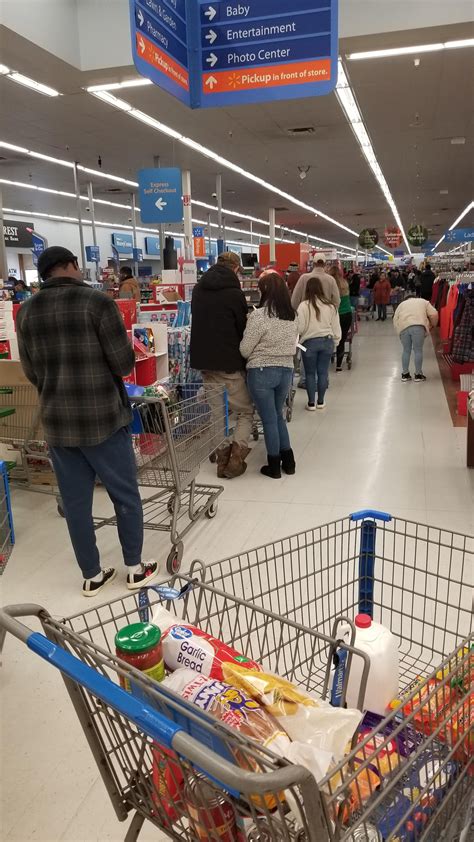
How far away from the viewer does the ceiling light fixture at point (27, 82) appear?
7691 mm

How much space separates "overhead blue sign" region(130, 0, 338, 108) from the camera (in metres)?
4.34

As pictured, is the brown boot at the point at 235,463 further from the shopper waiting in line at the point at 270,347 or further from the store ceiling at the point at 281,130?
the store ceiling at the point at 281,130

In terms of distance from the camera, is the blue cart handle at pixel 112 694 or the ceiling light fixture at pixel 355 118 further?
the ceiling light fixture at pixel 355 118

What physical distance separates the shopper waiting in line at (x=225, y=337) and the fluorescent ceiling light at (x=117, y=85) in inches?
176

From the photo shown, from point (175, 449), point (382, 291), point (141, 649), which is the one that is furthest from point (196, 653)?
point (382, 291)

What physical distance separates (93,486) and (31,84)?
24.6 ft

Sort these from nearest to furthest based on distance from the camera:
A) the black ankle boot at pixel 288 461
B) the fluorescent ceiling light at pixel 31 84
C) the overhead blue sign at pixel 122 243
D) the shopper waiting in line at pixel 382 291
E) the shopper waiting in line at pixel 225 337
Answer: the shopper waiting in line at pixel 225 337 < the black ankle boot at pixel 288 461 < the fluorescent ceiling light at pixel 31 84 < the shopper waiting in line at pixel 382 291 < the overhead blue sign at pixel 122 243

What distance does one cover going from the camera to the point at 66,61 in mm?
6969

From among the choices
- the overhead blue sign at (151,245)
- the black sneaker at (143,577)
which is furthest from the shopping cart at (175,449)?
the overhead blue sign at (151,245)

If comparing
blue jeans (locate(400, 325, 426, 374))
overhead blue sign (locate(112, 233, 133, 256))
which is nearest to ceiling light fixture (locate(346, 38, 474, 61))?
blue jeans (locate(400, 325, 426, 374))

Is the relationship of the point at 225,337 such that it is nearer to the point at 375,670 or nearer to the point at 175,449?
the point at 175,449

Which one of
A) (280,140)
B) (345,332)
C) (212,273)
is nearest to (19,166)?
(280,140)

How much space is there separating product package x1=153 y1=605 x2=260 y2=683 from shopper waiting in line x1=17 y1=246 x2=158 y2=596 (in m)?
1.70

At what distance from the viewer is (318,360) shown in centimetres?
692
